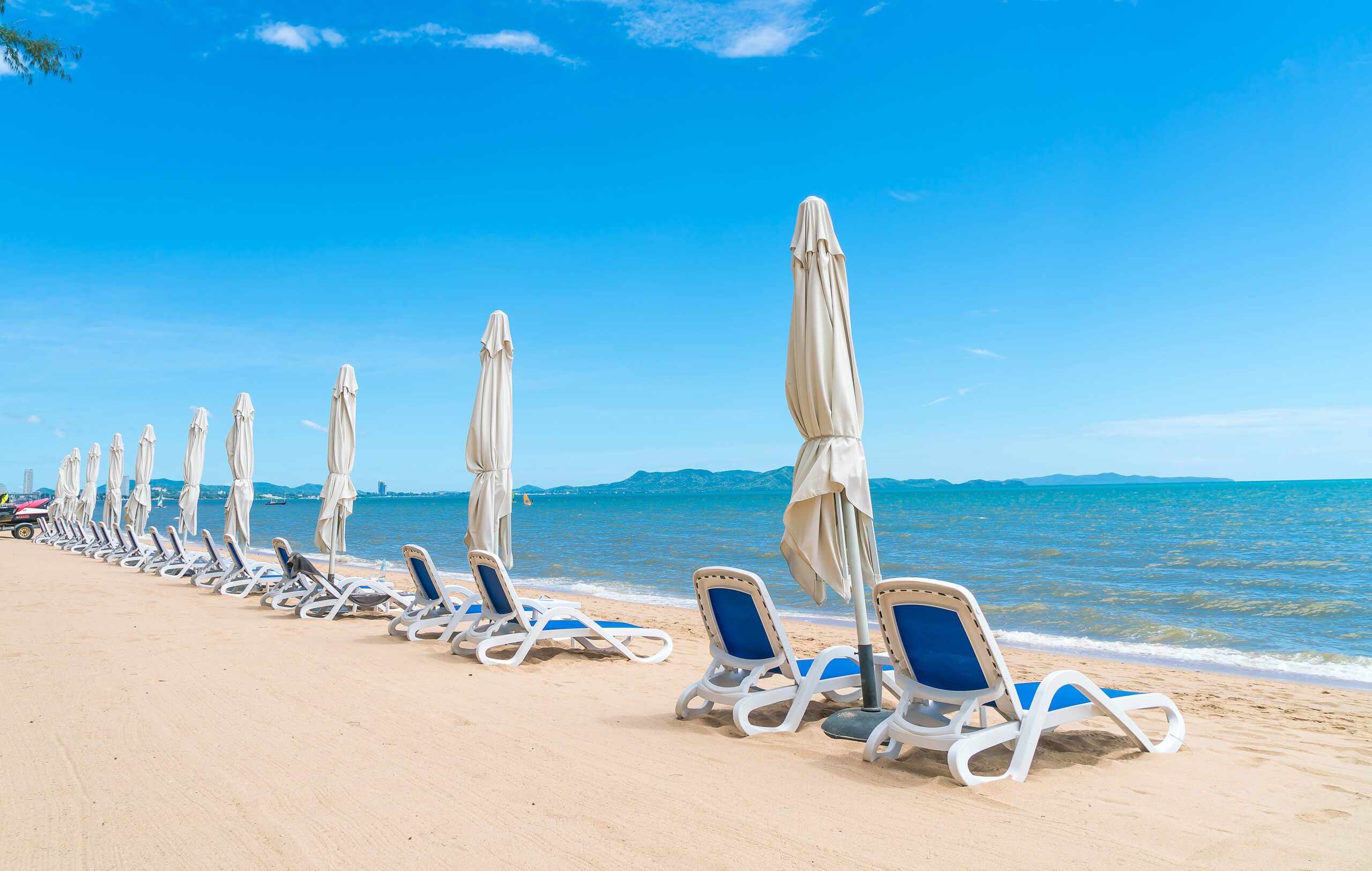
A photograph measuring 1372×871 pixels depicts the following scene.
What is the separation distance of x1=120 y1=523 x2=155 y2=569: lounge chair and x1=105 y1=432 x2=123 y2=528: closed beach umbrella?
284 cm

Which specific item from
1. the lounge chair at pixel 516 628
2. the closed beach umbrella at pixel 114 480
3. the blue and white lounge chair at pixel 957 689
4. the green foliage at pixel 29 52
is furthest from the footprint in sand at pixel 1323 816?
the closed beach umbrella at pixel 114 480

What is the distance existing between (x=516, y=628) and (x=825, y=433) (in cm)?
387

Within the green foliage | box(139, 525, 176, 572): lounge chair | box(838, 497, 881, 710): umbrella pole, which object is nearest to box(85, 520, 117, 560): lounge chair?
box(139, 525, 176, 572): lounge chair

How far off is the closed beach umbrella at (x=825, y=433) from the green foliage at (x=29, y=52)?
17.6 ft

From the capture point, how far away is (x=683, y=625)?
32.5 ft

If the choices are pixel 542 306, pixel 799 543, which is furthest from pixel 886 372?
pixel 799 543

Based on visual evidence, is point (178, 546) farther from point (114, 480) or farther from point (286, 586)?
point (114, 480)

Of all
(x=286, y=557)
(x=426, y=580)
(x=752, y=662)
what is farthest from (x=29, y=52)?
(x=752, y=662)

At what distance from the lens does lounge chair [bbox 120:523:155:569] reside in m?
15.2

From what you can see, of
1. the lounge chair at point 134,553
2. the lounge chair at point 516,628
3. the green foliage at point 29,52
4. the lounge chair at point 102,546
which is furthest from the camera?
the lounge chair at point 102,546

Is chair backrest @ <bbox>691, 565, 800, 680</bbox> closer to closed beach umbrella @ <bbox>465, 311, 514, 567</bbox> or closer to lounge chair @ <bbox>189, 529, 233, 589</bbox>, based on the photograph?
closed beach umbrella @ <bbox>465, 311, 514, 567</bbox>

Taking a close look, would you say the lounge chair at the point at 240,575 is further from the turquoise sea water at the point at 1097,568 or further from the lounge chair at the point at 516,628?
the turquoise sea water at the point at 1097,568

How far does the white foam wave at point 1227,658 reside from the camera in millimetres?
7617

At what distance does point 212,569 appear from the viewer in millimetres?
12570
